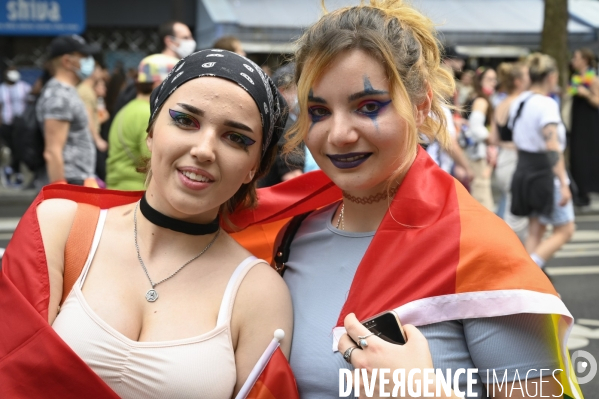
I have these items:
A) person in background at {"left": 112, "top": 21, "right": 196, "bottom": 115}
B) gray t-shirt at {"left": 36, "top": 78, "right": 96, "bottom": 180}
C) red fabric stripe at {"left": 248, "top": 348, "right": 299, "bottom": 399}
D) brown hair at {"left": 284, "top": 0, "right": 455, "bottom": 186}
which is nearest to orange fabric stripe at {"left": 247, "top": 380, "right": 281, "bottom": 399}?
red fabric stripe at {"left": 248, "top": 348, "right": 299, "bottom": 399}

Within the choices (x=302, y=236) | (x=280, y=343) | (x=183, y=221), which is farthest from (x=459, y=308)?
(x=183, y=221)

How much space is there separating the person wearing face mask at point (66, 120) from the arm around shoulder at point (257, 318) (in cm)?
384

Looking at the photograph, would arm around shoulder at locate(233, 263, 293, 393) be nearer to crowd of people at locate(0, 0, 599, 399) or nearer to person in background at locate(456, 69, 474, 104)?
crowd of people at locate(0, 0, 599, 399)

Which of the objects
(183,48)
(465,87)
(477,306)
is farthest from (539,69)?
(465,87)

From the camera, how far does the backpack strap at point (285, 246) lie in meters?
2.51

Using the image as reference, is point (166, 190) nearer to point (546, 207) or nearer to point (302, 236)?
point (302, 236)

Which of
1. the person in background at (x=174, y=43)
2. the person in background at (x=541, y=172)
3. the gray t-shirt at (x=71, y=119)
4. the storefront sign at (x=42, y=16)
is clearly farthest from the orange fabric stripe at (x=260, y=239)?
the storefront sign at (x=42, y=16)

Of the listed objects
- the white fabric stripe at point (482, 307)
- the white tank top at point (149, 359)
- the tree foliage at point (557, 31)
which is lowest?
the white tank top at point (149, 359)

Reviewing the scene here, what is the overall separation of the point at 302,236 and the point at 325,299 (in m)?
0.33

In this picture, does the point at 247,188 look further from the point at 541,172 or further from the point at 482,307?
the point at 541,172

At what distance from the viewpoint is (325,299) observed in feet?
7.43

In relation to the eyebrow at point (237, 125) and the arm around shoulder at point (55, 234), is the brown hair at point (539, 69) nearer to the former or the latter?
the eyebrow at point (237, 125)

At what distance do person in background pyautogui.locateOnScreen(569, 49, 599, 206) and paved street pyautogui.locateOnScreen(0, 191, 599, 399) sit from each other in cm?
48

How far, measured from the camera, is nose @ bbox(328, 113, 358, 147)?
7.20 ft
